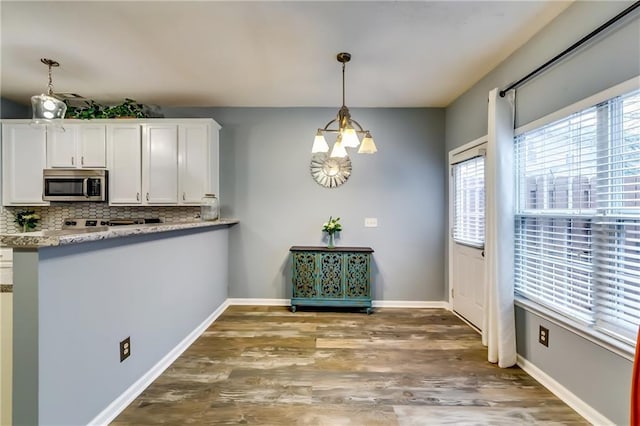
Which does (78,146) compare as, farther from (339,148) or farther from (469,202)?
(469,202)

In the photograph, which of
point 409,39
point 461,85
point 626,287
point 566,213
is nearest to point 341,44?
point 409,39

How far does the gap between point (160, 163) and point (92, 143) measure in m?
0.85

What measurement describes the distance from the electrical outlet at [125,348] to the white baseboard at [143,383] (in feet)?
0.75

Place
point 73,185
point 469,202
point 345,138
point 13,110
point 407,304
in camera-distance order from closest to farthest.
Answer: point 345,138, point 469,202, point 73,185, point 13,110, point 407,304

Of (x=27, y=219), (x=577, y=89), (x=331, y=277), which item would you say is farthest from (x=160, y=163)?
(x=577, y=89)

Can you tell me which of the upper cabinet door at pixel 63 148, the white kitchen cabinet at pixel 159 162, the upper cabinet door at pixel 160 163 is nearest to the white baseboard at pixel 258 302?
the white kitchen cabinet at pixel 159 162

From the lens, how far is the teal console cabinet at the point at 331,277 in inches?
136

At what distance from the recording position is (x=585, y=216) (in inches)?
69.0

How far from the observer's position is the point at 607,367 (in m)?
1.59

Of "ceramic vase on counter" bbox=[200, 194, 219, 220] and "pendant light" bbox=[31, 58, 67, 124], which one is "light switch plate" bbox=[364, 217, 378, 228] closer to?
"ceramic vase on counter" bbox=[200, 194, 219, 220]

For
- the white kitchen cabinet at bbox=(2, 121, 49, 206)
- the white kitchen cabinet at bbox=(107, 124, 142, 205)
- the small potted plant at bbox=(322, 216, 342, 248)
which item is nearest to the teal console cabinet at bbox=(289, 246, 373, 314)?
the small potted plant at bbox=(322, 216, 342, 248)

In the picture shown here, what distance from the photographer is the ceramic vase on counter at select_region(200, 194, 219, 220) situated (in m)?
3.44

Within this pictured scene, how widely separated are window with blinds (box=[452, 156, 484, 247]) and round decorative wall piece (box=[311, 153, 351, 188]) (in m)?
1.36

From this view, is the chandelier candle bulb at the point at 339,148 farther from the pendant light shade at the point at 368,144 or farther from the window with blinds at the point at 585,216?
the window with blinds at the point at 585,216
